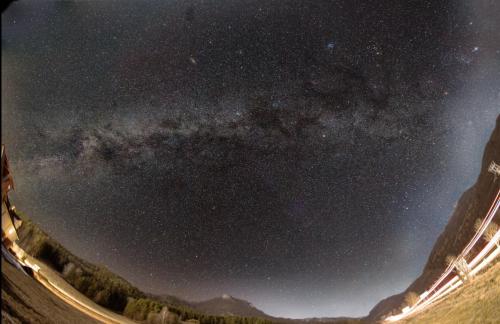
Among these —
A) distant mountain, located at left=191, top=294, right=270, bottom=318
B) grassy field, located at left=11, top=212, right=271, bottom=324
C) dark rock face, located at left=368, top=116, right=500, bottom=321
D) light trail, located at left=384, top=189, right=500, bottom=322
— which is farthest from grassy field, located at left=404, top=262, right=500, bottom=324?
grassy field, located at left=11, top=212, right=271, bottom=324

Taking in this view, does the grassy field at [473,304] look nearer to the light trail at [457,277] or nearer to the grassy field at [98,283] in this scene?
the light trail at [457,277]

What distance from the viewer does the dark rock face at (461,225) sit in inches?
567

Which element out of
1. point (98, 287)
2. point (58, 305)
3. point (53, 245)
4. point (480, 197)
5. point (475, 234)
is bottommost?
point (58, 305)

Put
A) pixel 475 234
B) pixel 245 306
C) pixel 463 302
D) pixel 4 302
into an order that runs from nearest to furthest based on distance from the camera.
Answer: pixel 4 302 < pixel 463 302 < pixel 245 306 < pixel 475 234

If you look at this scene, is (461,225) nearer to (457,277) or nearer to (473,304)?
(457,277)

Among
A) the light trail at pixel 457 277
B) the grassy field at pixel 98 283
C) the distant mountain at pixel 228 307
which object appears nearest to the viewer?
the grassy field at pixel 98 283

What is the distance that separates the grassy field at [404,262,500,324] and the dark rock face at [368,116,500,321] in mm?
1740

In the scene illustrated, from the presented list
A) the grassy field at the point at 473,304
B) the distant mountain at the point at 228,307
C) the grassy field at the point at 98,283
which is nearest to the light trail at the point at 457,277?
the grassy field at the point at 473,304

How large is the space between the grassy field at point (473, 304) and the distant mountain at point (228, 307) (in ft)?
19.6

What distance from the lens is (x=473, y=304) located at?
985 cm

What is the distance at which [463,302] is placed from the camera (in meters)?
10.6

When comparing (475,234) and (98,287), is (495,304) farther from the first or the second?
(98,287)

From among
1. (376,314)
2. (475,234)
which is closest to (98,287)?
(376,314)

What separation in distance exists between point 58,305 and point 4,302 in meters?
2.33
